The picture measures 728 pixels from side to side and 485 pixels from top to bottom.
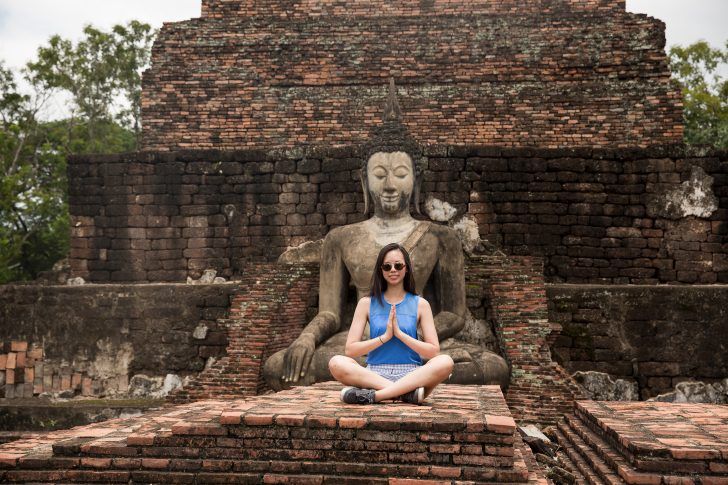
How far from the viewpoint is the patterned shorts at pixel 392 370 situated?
4.70 metres

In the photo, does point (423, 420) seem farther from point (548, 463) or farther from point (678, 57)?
point (678, 57)

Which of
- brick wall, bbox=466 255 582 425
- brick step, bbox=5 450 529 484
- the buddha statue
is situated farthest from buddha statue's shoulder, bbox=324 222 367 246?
brick step, bbox=5 450 529 484

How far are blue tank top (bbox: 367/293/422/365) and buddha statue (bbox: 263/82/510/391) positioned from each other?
1.85 m

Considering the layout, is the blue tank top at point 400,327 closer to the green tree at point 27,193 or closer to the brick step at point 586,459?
the brick step at point 586,459

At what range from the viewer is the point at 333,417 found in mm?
3941

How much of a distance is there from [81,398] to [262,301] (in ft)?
7.69

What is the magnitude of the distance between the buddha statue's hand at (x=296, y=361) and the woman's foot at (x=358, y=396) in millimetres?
2100

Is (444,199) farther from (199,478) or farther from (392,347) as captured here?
(199,478)

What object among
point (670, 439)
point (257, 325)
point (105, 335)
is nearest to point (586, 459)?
point (670, 439)

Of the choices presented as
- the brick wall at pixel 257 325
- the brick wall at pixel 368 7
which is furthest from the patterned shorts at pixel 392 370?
the brick wall at pixel 368 7

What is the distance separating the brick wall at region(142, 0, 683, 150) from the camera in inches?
533

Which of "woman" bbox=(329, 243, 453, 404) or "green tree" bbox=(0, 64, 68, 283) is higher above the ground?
Result: "green tree" bbox=(0, 64, 68, 283)

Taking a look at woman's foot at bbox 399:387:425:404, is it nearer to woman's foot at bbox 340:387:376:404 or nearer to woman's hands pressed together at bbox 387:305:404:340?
woman's foot at bbox 340:387:376:404

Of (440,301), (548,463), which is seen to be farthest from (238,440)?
(440,301)
